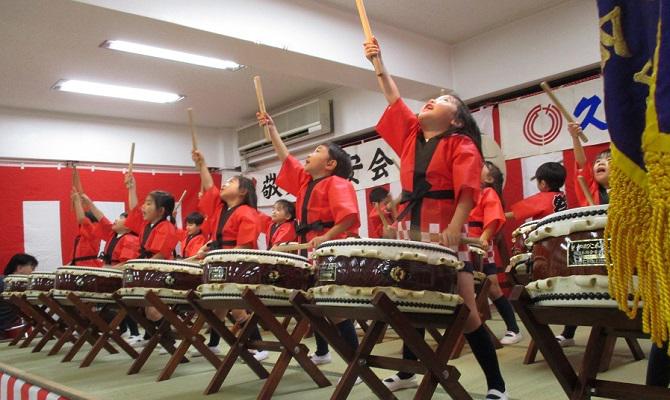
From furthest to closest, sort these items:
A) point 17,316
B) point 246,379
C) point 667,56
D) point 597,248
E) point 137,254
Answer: point 17,316 < point 137,254 < point 246,379 < point 597,248 < point 667,56

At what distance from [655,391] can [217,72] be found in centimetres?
505

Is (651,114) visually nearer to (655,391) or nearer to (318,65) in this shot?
(655,391)

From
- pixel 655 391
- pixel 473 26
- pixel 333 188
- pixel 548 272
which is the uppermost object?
pixel 473 26

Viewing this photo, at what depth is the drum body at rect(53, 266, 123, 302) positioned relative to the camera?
3586 mm

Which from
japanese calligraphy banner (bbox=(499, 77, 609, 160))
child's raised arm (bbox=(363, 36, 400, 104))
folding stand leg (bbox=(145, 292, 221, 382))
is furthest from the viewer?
japanese calligraphy banner (bbox=(499, 77, 609, 160))

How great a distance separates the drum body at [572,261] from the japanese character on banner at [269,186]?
5.99m

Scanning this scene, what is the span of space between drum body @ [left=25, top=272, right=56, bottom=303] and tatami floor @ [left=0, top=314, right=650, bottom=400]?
81cm

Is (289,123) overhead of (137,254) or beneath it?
overhead

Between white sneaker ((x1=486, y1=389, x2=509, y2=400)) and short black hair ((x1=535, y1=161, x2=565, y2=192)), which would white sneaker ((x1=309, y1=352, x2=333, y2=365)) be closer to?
white sneaker ((x1=486, y1=389, x2=509, y2=400))

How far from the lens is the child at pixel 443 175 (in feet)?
6.18

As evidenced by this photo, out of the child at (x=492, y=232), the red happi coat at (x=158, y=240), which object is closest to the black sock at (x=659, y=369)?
the child at (x=492, y=232)

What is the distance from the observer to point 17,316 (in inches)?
223

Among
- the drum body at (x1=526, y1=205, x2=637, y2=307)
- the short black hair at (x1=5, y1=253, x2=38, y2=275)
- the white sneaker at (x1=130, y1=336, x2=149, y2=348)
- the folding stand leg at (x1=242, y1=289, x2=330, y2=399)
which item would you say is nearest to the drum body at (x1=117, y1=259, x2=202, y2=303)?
the folding stand leg at (x1=242, y1=289, x2=330, y2=399)

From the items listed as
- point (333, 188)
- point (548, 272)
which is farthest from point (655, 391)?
point (333, 188)
